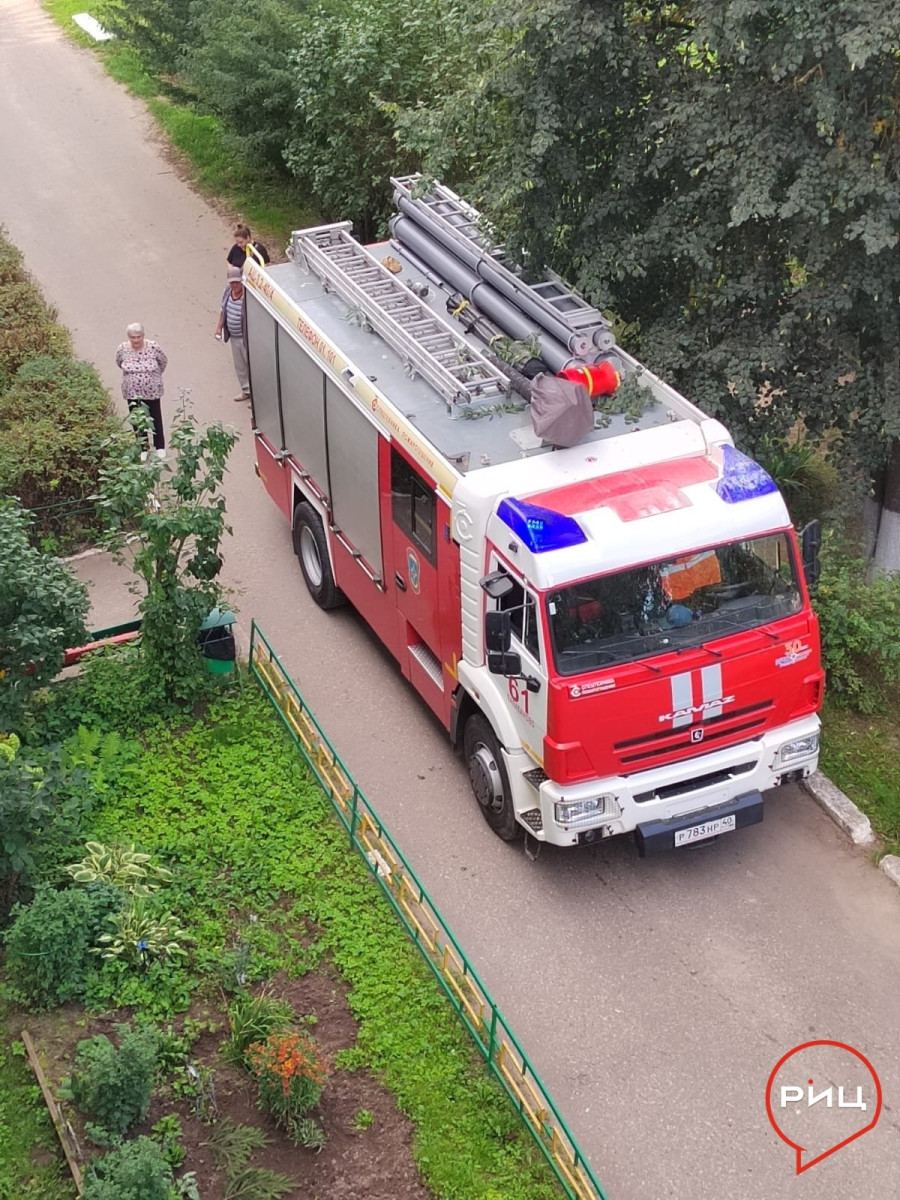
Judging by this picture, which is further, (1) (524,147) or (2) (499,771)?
(1) (524,147)

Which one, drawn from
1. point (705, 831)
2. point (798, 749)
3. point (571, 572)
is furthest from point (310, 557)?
point (798, 749)

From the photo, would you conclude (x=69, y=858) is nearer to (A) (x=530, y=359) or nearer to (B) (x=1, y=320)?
(A) (x=530, y=359)

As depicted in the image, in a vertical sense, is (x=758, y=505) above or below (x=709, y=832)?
above

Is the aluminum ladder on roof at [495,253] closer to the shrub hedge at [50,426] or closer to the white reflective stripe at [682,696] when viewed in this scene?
the white reflective stripe at [682,696]


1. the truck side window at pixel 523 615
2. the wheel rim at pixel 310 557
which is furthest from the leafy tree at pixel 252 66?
the truck side window at pixel 523 615

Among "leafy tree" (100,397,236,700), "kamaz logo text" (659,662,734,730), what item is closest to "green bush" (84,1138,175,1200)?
"kamaz logo text" (659,662,734,730)

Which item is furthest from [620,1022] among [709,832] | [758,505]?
[758,505]
